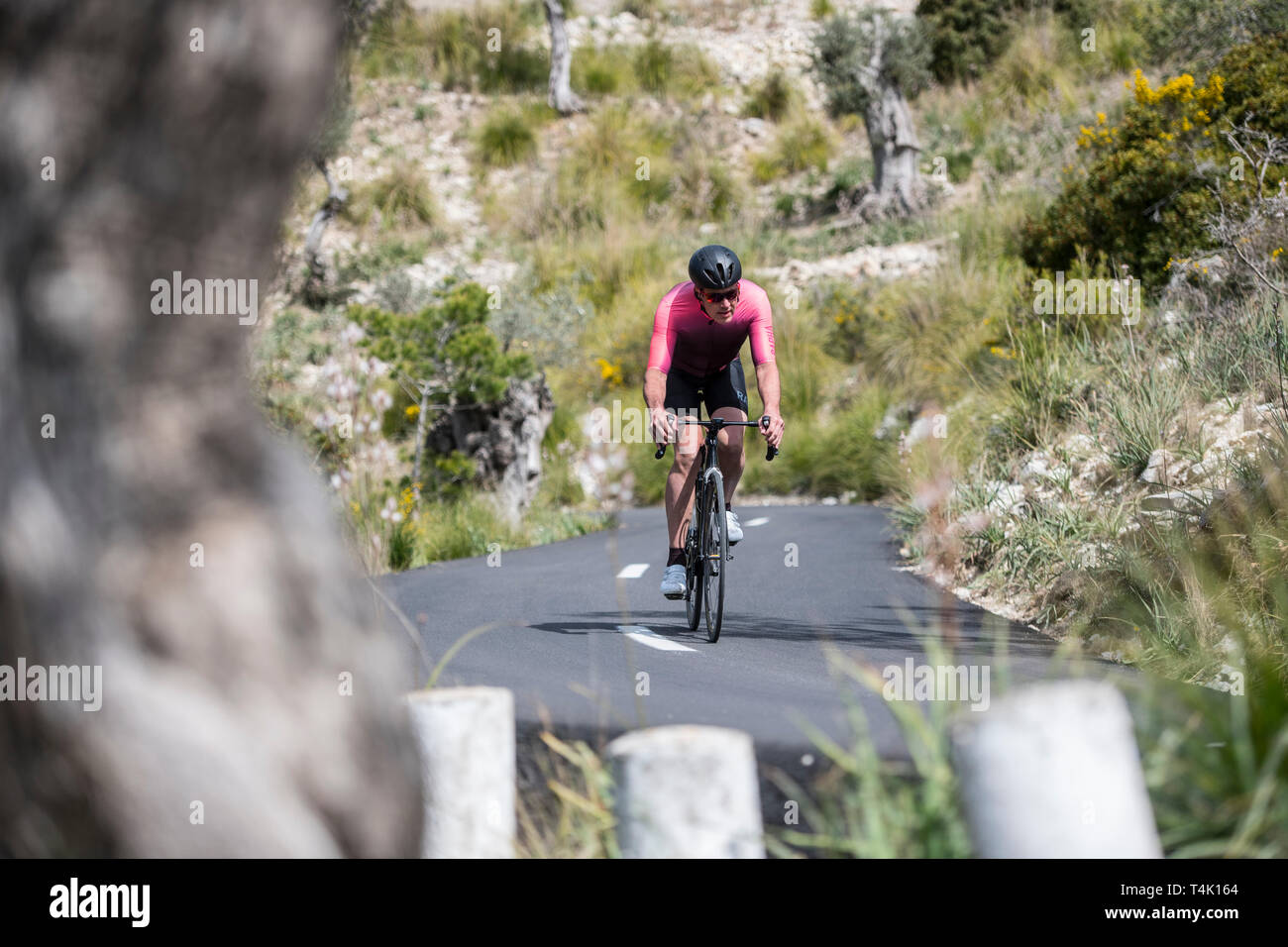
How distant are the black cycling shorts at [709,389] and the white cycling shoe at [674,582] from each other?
1.07 meters

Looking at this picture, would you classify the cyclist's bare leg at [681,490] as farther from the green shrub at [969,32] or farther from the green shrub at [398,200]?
the green shrub at [969,32]

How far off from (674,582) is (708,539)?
51 centimetres

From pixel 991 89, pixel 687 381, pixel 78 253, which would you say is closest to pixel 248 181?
pixel 78 253

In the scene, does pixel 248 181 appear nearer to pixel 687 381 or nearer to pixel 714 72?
pixel 687 381

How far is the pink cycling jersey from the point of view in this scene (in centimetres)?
741

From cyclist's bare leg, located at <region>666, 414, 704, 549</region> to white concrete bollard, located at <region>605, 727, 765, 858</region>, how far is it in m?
4.57

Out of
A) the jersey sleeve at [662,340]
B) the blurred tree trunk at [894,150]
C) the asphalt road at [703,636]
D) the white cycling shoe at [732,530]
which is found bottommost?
the asphalt road at [703,636]

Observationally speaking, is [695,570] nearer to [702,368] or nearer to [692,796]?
[702,368]

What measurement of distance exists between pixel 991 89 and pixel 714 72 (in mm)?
13059

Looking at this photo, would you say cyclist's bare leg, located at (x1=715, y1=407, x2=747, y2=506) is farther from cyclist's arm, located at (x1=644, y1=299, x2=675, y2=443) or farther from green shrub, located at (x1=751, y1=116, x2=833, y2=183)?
green shrub, located at (x1=751, y1=116, x2=833, y2=183)

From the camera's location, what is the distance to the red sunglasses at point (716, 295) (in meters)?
7.06

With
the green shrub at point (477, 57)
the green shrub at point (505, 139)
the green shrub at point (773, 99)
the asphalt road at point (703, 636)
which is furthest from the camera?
the green shrub at point (477, 57)

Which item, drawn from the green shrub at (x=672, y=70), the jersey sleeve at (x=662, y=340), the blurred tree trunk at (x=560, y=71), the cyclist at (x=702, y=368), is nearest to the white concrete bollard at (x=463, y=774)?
the cyclist at (x=702, y=368)

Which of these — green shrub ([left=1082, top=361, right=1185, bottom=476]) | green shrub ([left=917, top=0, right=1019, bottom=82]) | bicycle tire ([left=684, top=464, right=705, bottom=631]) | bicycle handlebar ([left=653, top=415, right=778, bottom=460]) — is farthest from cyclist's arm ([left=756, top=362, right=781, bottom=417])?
green shrub ([left=917, top=0, right=1019, bottom=82])
